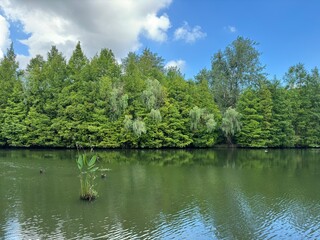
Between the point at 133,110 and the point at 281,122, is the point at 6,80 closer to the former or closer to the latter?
the point at 133,110

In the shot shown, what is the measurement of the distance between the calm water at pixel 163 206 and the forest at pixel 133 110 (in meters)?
24.3

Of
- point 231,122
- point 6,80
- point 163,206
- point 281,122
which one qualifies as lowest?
point 163,206

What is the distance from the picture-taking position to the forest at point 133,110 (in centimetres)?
5012

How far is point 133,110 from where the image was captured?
168 ft

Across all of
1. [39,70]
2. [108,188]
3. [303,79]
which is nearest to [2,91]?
[39,70]

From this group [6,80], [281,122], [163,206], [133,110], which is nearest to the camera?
[163,206]

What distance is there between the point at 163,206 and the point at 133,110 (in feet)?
118

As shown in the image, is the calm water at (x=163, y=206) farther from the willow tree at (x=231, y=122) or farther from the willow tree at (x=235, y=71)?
the willow tree at (x=235, y=71)

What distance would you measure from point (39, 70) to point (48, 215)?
43.8 m

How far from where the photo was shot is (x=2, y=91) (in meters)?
54.2

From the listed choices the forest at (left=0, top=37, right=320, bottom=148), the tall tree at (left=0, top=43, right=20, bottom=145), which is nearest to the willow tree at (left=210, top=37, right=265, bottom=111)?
the forest at (left=0, top=37, right=320, bottom=148)

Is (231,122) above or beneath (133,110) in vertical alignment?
beneath

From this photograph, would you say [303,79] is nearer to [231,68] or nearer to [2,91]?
[231,68]

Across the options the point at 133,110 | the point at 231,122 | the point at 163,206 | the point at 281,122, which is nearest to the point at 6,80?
the point at 133,110
